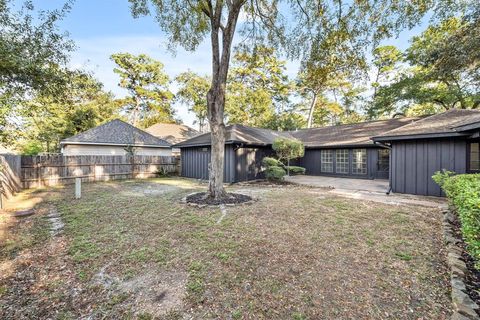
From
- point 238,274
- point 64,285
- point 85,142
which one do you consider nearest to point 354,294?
point 238,274

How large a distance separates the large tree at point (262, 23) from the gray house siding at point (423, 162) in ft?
12.8

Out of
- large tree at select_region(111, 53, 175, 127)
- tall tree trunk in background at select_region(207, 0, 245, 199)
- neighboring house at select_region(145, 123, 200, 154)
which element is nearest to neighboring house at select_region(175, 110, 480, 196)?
tall tree trunk in background at select_region(207, 0, 245, 199)

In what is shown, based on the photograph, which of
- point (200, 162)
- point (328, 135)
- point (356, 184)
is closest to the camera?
point (356, 184)

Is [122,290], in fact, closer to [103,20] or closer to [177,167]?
[103,20]

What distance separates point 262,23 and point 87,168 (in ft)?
35.9

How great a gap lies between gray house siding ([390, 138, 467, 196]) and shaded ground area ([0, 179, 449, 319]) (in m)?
2.85

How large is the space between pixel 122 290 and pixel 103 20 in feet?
33.1

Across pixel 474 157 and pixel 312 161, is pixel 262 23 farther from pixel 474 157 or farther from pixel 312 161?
pixel 312 161

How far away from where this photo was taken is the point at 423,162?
23.2 ft

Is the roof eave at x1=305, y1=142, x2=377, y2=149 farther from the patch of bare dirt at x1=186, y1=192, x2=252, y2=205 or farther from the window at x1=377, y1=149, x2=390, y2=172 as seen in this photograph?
the patch of bare dirt at x1=186, y1=192, x2=252, y2=205

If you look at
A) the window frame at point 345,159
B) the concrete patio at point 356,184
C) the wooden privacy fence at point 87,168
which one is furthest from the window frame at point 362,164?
the wooden privacy fence at point 87,168

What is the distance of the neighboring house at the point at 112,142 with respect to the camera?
13.1 metres

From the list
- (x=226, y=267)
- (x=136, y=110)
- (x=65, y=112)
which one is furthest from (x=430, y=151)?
(x=136, y=110)

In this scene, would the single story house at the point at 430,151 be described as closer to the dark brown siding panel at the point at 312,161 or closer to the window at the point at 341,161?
the window at the point at 341,161
